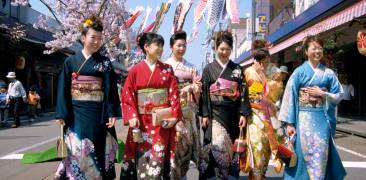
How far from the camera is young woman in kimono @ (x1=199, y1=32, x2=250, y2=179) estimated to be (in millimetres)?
5336

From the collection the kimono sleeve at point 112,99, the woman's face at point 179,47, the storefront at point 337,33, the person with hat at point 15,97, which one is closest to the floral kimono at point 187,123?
the woman's face at point 179,47

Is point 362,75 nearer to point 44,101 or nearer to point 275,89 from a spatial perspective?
point 44,101

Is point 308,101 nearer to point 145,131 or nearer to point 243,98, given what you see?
point 243,98

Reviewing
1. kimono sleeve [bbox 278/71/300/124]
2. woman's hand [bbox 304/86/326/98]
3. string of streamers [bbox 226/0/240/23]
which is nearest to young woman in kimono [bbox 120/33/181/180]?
kimono sleeve [bbox 278/71/300/124]

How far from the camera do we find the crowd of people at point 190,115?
451 cm

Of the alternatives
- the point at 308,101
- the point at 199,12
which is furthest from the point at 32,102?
the point at 308,101

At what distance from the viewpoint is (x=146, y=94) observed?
4.73 metres

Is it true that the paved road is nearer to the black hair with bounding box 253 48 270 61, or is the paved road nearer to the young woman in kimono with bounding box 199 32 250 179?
the young woman in kimono with bounding box 199 32 250 179

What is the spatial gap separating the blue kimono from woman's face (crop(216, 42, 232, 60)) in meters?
0.85

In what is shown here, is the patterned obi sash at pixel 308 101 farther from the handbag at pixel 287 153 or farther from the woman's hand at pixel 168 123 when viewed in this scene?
the woman's hand at pixel 168 123

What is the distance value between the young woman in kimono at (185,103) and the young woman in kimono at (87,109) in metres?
0.98

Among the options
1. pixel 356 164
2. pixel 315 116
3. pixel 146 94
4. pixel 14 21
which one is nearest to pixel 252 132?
pixel 315 116

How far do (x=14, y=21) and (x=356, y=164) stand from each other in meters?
15.4

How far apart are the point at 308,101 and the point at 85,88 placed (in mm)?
2235
